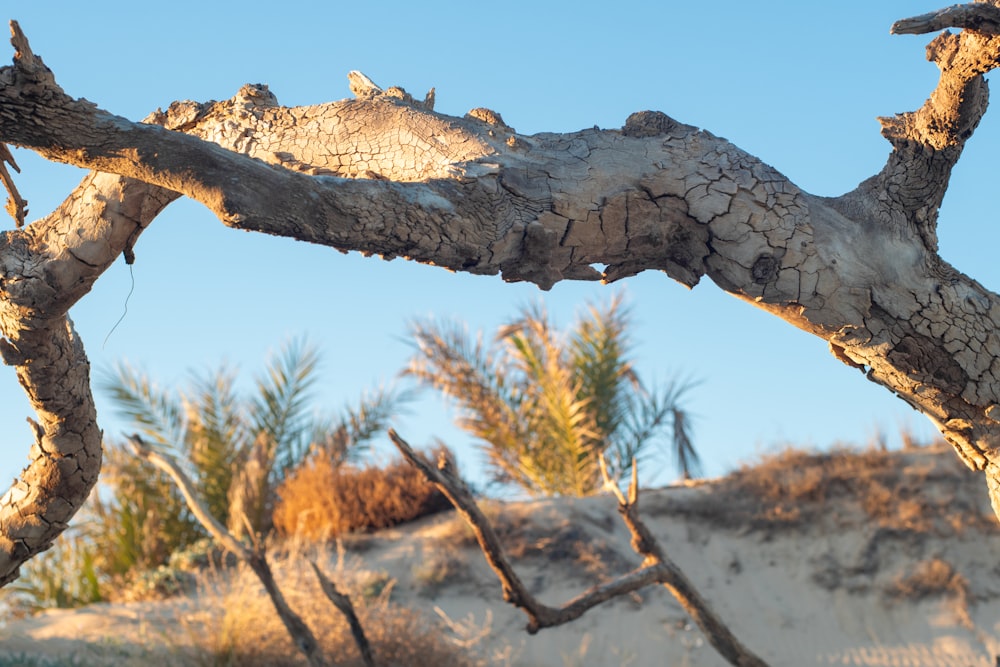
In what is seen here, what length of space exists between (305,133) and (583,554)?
839cm

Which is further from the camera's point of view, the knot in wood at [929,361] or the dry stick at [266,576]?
the dry stick at [266,576]

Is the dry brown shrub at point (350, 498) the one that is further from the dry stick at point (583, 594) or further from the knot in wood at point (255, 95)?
the knot in wood at point (255, 95)

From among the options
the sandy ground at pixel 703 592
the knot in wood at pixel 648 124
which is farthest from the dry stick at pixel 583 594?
the sandy ground at pixel 703 592

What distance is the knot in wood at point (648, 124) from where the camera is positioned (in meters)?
4.03

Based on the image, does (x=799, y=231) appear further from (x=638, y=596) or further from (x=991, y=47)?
(x=638, y=596)

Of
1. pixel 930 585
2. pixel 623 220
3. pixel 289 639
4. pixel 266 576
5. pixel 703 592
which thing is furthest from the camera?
pixel 703 592

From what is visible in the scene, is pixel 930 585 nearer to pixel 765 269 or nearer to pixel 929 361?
pixel 929 361

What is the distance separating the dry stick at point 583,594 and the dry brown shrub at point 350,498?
6.43 m

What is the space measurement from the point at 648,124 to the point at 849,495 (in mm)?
9364

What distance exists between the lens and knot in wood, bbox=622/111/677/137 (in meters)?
4.03

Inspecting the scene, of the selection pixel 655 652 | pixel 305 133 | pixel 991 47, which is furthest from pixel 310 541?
pixel 991 47

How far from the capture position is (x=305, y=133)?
3.93 meters

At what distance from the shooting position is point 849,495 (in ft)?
40.2

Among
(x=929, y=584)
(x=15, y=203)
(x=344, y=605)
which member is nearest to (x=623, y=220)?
(x=15, y=203)
